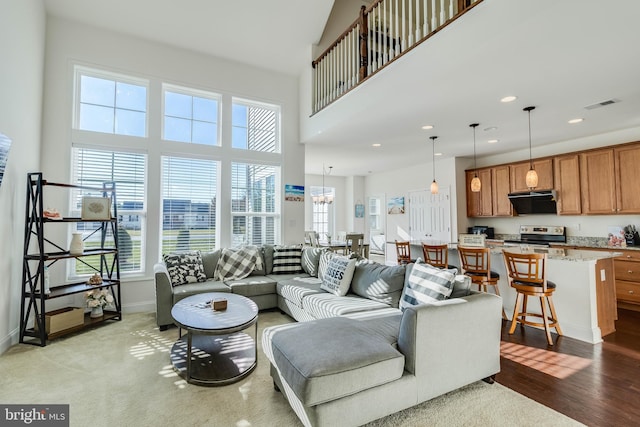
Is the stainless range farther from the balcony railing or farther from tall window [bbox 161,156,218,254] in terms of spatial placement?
tall window [bbox 161,156,218,254]

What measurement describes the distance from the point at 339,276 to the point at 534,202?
14.5ft

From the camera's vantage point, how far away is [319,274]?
4.07 metres

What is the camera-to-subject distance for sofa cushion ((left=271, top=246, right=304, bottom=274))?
14.8 ft

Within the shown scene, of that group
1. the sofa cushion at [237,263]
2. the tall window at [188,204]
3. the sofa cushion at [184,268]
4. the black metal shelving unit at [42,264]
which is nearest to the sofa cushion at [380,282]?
the sofa cushion at [237,263]

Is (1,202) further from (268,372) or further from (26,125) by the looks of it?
(268,372)

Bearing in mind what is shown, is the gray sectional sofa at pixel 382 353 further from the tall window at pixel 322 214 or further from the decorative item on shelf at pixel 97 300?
the tall window at pixel 322 214

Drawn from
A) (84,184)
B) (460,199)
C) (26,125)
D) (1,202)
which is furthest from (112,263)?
(460,199)

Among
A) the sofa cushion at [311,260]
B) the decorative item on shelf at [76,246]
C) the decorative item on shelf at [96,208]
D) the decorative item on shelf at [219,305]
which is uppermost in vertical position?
the decorative item on shelf at [96,208]

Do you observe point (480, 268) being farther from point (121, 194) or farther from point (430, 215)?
point (121, 194)

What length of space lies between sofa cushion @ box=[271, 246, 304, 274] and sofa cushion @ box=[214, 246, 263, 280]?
24cm

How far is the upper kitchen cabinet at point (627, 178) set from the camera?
4.34 meters

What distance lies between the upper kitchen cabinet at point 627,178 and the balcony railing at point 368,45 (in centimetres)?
340

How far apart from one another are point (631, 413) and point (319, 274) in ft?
9.74

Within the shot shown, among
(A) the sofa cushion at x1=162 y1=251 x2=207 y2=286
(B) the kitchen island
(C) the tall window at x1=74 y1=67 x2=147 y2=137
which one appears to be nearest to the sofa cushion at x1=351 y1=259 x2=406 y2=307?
(B) the kitchen island
